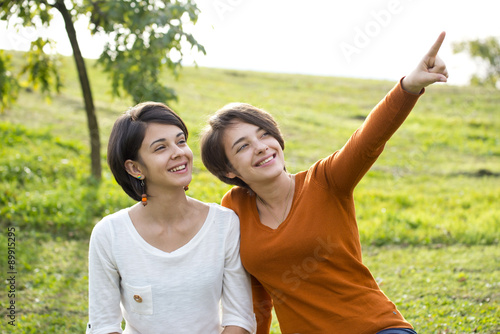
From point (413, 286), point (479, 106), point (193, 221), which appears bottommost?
point (413, 286)

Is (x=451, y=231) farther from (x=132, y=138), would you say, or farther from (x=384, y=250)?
(x=132, y=138)

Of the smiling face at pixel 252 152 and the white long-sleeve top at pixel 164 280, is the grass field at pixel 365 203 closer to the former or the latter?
the smiling face at pixel 252 152

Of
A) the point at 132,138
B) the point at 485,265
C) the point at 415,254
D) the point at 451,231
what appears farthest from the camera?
the point at 451,231

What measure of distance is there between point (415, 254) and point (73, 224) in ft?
15.3

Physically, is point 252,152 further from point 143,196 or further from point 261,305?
point 261,305

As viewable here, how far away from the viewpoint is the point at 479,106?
18.0m

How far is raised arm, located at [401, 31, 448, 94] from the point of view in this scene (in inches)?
94.2

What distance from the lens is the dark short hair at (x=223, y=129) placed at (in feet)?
9.71

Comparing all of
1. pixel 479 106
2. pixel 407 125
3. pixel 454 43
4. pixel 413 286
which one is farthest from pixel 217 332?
pixel 454 43

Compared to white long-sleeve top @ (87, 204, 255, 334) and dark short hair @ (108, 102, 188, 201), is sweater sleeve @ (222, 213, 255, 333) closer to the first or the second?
white long-sleeve top @ (87, 204, 255, 334)

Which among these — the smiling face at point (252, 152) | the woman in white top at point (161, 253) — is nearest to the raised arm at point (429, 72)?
the smiling face at point (252, 152)

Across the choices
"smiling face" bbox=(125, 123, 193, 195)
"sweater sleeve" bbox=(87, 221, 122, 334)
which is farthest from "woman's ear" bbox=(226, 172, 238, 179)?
"sweater sleeve" bbox=(87, 221, 122, 334)

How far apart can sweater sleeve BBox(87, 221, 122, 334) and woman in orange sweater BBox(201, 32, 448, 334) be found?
0.77 metres

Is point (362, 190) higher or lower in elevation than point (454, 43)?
lower
